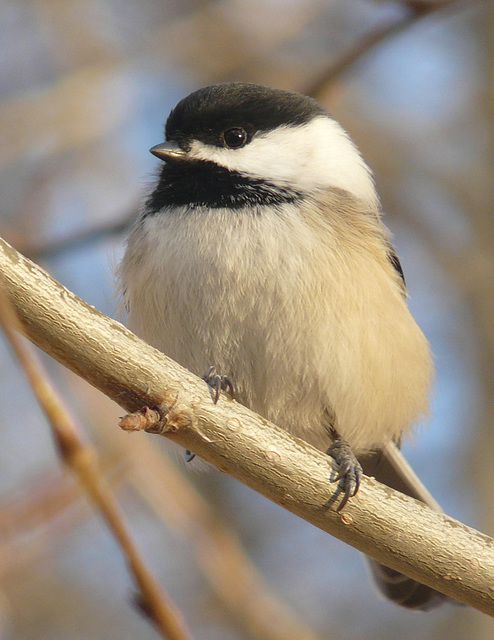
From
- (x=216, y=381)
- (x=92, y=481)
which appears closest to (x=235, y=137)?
(x=216, y=381)

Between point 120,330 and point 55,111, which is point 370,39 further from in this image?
point 55,111

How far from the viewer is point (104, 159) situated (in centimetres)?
407

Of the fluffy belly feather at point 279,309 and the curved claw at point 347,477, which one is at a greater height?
the fluffy belly feather at point 279,309

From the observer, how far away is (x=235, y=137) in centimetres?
264

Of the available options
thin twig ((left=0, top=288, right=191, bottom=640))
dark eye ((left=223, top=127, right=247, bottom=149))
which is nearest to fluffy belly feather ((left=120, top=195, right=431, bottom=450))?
dark eye ((left=223, top=127, right=247, bottom=149))

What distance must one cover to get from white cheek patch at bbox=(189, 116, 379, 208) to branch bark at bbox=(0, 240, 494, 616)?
0.94m

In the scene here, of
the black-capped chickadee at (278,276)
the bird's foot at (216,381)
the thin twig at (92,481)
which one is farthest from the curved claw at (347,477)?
the thin twig at (92,481)

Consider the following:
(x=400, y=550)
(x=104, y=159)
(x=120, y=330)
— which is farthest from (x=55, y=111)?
(x=400, y=550)

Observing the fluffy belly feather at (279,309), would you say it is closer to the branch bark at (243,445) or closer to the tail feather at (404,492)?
the tail feather at (404,492)

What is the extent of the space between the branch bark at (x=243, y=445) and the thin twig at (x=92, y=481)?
0.46 m

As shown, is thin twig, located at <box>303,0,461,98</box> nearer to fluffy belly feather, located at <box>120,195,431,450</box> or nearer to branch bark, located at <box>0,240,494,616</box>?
fluffy belly feather, located at <box>120,195,431,450</box>

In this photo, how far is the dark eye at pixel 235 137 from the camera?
2637 mm

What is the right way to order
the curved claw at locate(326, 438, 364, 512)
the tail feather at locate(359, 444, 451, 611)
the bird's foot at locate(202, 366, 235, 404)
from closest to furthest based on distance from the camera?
the curved claw at locate(326, 438, 364, 512)
the bird's foot at locate(202, 366, 235, 404)
the tail feather at locate(359, 444, 451, 611)

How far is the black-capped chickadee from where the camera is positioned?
2.38 metres
